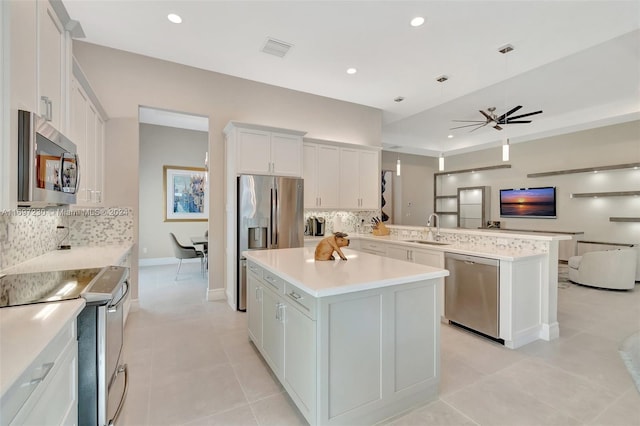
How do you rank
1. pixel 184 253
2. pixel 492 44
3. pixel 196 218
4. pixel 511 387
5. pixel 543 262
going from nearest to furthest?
pixel 511 387 → pixel 543 262 → pixel 492 44 → pixel 184 253 → pixel 196 218

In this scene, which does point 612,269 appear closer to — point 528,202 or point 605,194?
point 605,194

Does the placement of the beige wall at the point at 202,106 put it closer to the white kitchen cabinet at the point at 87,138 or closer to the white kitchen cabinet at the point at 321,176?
the white kitchen cabinet at the point at 87,138

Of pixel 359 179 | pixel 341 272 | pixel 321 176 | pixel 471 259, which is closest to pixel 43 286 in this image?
pixel 341 272

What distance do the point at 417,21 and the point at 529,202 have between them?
19.9ft

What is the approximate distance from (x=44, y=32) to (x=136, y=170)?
93.7 inches

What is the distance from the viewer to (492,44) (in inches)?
133

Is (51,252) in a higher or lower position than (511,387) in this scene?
higher

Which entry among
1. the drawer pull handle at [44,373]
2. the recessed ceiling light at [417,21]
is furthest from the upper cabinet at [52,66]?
the recessed ceiling light at [417,21]

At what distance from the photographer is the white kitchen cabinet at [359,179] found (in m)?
5.11

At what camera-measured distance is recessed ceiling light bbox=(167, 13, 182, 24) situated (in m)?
2.97

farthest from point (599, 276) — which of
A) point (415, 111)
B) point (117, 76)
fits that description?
point (117, 76)

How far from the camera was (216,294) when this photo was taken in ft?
14.1

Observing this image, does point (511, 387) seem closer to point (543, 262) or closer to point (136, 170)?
point (543, 262)

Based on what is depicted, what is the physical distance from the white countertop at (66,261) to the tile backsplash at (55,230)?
0.06 m
